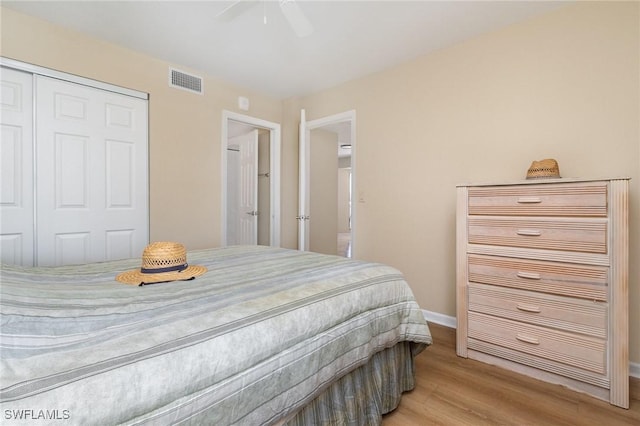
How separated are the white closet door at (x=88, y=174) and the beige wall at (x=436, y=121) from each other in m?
0.16

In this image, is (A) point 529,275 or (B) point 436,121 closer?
(A) point 529,275

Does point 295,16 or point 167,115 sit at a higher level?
point 295,16

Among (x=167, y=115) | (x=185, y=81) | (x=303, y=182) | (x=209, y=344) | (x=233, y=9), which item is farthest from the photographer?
(x=303, y=182)

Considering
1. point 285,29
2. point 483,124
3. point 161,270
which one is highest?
point 285,29

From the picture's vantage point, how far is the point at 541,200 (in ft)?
5.88

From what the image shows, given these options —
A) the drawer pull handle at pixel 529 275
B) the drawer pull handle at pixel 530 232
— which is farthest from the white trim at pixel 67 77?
the drawer pull handle at pixel 529 275

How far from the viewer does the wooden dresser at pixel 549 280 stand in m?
1.57

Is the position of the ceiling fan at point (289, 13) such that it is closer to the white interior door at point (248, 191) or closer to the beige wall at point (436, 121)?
the beige wall at point (436, 121)

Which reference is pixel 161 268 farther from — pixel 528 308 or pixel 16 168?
pixel 528 308

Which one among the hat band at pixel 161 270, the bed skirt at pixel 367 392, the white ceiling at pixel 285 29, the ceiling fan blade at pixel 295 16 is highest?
the white ceiling at pixel 285 29

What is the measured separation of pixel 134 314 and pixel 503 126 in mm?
2708

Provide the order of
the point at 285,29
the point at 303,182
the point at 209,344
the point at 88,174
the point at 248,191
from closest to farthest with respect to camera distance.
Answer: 1. the point at 209,344
2. the point at 285,29
3. the point at 88,174
4. the point at 303,182
5. the point at 248,191

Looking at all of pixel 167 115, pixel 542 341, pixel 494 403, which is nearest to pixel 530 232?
pixel 542 341

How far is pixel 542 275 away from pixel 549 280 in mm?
42
